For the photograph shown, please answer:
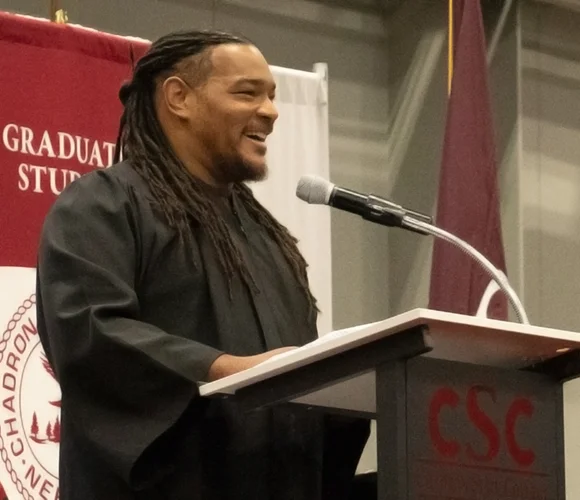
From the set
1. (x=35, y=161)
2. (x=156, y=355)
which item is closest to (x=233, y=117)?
(x=156, y=355)

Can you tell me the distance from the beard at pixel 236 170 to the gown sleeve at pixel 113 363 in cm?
36

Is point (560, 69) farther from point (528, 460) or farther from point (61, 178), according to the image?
point (528, 460)

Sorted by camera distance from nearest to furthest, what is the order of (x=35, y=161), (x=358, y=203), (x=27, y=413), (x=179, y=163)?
1. (x=358, y=203)
2. (x=179, y=163)
3. (x=27, y=413)
4. (x=35, y=161)

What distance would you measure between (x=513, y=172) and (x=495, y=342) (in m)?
3.26

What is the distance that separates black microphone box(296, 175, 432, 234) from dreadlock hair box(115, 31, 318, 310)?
0.19 metres

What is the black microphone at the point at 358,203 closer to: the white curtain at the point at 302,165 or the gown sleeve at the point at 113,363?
the gown sleeve at the point at 113,363

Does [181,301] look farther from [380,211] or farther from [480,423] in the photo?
[480,423]

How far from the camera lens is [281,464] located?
2227mm

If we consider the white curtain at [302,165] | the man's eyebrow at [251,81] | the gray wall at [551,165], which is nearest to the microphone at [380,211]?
the man's eyebrow at [251,81]

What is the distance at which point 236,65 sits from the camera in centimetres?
248

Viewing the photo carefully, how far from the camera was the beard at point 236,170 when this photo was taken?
7.95ft

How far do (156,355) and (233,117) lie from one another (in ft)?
1.93

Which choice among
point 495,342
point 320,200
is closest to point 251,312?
point 320,200

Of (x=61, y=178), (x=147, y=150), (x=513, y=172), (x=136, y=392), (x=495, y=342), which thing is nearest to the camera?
(x=495, y=342)
